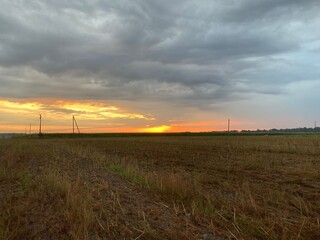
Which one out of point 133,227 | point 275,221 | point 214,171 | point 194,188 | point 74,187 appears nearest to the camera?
point 133,227

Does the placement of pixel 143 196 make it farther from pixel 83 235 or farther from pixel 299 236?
pixel 299 236

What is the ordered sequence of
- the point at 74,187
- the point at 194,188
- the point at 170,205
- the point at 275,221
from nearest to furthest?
the point at 275,221 < the point at 170,205 < the point at 74,187 < the point at 194,188

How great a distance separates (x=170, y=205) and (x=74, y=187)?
301 centimetres

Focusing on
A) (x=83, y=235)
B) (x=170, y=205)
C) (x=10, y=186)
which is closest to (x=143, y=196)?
(x=170, y=205)

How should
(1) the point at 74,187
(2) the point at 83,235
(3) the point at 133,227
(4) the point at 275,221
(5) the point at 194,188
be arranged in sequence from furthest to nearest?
(5) the point at 194,188, (1) the point at 74,187, (4) the point at 275,221, (3) the point at 133,227, (2) the point at 83,235

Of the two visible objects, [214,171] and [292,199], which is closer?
[292,199]

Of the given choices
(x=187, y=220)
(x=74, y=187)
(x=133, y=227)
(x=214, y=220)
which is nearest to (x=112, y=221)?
(x=133, y=227)

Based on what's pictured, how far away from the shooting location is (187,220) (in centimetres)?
841

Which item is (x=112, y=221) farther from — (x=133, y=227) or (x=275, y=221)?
(x=275, y=221)

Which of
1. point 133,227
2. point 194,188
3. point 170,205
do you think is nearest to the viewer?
point 133,227

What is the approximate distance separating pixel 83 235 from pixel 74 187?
12.5 ft

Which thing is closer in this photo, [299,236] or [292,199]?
[299,236]

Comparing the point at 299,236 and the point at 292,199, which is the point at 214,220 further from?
the point at 292,199

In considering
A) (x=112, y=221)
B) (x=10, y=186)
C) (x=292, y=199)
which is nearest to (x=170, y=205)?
(x=112, y=221)
